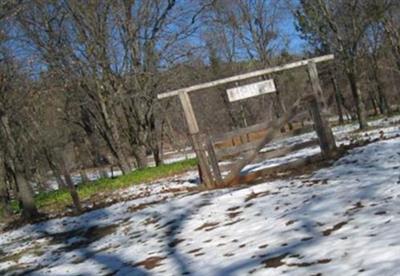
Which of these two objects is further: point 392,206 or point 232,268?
point 392,206

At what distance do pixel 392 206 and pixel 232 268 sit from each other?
2004mm

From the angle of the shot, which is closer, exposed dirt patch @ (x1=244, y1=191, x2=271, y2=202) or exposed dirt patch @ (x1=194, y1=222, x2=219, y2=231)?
exposed dirt patch @ (x1=194, y1=222, x2=219, y2=231)

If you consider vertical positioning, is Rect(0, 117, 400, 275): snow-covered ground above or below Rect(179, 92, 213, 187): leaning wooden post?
below

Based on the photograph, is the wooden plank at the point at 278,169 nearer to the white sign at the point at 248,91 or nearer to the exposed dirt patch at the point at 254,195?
the white sign at the point at 248,91

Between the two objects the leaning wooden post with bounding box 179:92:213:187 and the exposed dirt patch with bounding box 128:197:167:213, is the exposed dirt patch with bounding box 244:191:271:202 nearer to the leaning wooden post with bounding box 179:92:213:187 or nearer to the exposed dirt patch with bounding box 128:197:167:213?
the leaning wooden post with bounding box 179:92:213:187

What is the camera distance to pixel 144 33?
25.5 metres

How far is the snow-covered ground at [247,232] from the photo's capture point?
5289 mm

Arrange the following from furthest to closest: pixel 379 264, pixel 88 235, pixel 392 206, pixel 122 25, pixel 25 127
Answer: pixel 25 127 < pixel 122 25 < pixel 88 235 < pixel 392 206 < pixel 379 264

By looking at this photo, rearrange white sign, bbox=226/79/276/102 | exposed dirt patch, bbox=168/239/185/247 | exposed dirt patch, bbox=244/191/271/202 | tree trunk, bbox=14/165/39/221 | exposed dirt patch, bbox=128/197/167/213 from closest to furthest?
exposed dirt patch, bbox=168/239/185/247 < exposed dirt patch, bbox=244/191/271/202 < exposed dirt patch, bbox=128/197/167/213 < white sign, bbox=226/79/276/102 < tree trunk, bbox=14/165/39/221

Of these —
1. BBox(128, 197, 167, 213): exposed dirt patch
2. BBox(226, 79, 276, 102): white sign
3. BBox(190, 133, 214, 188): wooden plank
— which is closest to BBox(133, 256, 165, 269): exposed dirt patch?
BBox(128, 197, 167, 213): exposed dirt patch

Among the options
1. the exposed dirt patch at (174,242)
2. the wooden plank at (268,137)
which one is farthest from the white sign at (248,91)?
the exposed dirt patch at (174,242)

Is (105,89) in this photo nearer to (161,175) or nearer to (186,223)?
(161,175)

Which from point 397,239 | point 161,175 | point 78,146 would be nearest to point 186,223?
point 397,239

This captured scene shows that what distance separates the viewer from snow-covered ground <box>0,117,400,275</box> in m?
5.29
